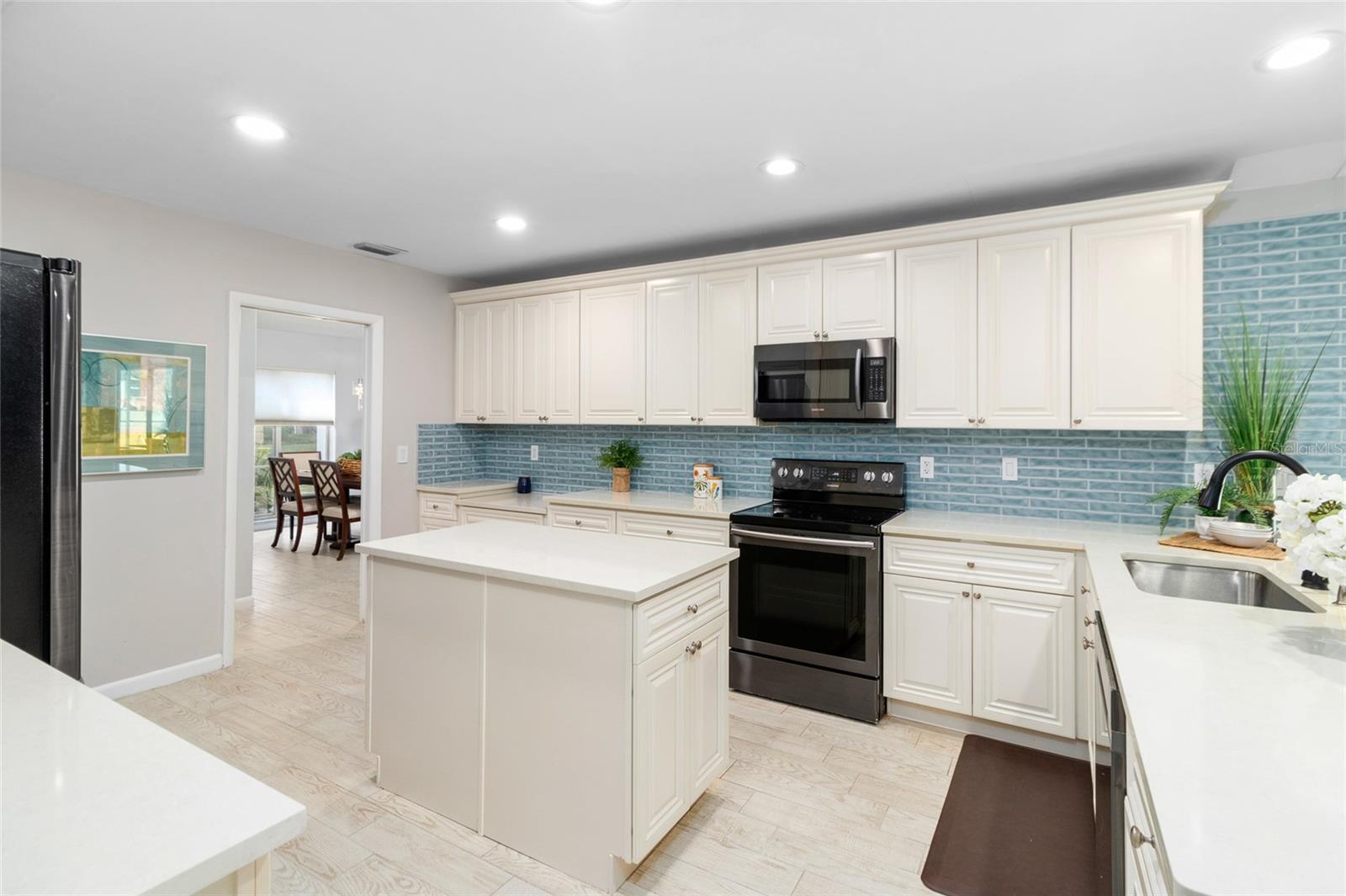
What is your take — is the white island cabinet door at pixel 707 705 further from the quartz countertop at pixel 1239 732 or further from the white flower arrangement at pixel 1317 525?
the white flower arrangement at pixel 1317 525

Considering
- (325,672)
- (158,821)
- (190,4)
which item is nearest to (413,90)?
(190,4)

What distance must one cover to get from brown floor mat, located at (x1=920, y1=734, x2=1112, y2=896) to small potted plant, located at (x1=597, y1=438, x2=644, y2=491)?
2.44 meters

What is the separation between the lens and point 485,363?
4.66 metres

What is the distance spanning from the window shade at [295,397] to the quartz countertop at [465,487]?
152 inches

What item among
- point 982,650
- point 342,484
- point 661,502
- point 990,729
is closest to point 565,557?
point 661,502

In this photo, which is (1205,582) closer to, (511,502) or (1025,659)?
(1025,659)

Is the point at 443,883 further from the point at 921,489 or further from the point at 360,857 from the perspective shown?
the point at 921,489

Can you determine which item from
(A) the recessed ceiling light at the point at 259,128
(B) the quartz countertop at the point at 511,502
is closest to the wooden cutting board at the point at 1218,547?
(B) the quartz countertop at the point at 511,502

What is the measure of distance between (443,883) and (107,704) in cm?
132

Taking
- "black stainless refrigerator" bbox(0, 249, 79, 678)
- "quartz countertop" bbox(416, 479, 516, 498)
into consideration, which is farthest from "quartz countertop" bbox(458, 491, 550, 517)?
"black stainless refrigerator" bbox(0, 249, 79, 678)

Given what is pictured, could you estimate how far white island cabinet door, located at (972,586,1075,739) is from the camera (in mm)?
2596

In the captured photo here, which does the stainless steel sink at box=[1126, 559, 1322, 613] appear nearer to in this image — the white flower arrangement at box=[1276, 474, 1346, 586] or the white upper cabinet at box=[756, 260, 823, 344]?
the white flower arrangement at box=[1276, 474, 1346, 586]

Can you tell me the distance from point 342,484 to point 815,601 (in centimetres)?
483

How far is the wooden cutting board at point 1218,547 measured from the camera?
2174 millimetres
